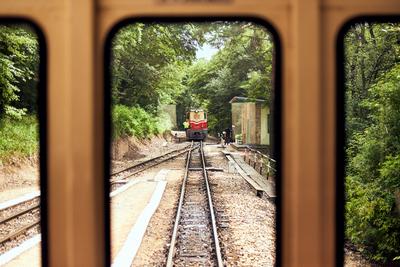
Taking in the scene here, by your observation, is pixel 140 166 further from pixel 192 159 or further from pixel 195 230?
pixel 195 230

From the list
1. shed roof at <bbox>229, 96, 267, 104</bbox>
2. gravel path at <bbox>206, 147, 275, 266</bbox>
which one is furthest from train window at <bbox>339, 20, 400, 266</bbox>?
shed roof at <bbox>229, 96, 267, 104</bbox>

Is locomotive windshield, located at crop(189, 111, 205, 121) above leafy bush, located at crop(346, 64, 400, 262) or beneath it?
above

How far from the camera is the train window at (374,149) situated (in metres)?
6.60

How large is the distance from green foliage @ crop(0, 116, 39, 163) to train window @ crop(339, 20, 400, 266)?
26.9 feet

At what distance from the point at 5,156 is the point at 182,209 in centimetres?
539

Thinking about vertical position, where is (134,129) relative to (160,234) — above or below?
above

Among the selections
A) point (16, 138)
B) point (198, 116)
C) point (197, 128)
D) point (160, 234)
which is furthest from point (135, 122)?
point (160, 234)

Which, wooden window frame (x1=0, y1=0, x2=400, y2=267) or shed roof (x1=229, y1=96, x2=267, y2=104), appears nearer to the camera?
wooden window frame (x1=0, y1=0, x2=400, y2=267)

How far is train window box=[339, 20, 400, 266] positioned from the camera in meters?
6.60

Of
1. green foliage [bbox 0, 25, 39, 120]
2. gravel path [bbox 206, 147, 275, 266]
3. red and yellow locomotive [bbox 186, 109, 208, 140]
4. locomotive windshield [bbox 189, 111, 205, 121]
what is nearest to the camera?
gravel path [bbox 206, 147, 275, 266]

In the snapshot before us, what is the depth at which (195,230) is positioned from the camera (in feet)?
24.8

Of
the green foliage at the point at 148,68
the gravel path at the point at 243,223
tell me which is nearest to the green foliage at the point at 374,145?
the gravel path at the point at 243,223

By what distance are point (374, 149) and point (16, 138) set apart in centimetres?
917

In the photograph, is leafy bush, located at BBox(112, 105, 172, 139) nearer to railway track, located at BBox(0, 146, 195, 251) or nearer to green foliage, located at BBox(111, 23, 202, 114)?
green foliage, located at BBox(111, 23, 202, 114)
